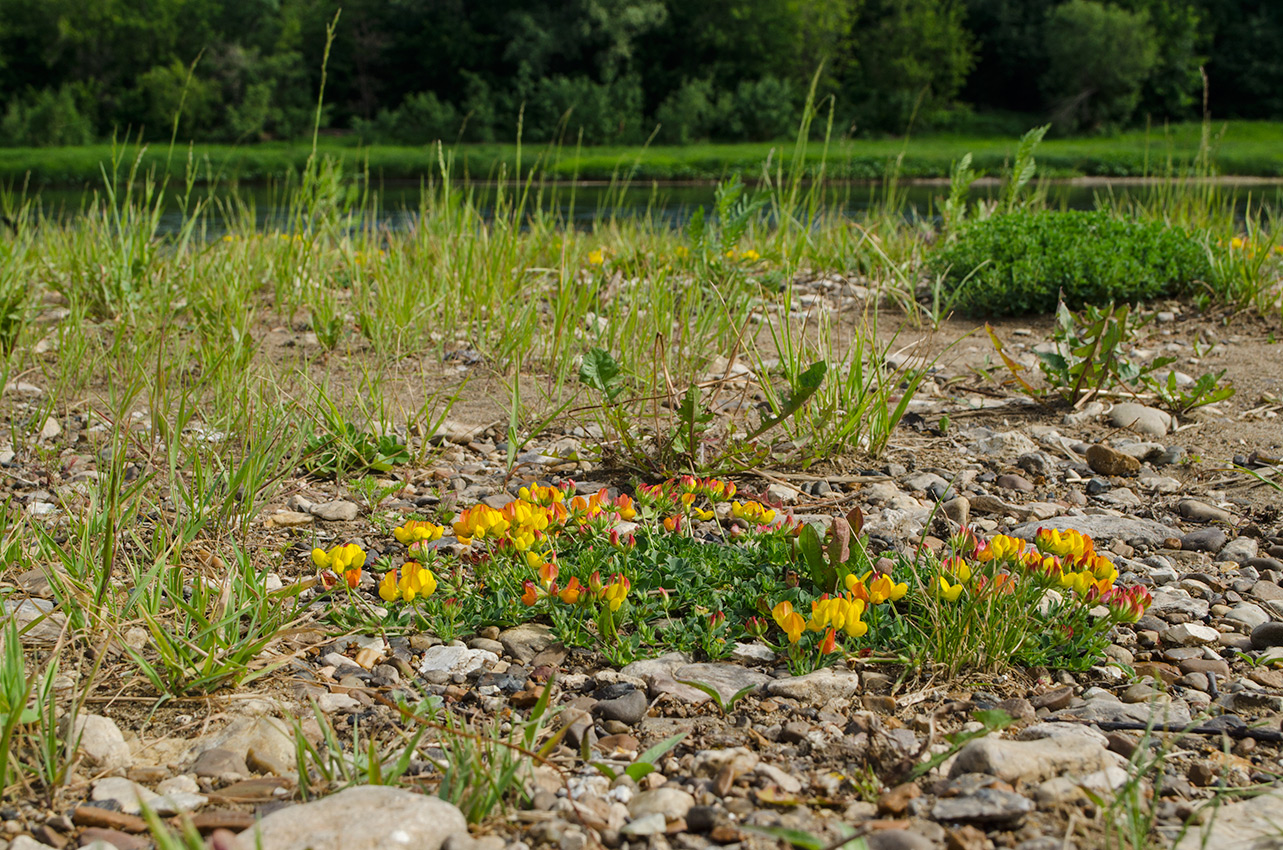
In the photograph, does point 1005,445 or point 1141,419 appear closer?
point 1005,445

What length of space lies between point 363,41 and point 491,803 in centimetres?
4487

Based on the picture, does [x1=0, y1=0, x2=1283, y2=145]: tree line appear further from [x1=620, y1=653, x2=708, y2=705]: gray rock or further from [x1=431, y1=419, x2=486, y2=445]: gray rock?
[x1=620, y1=653, x2=708, y2=705]: gray rock

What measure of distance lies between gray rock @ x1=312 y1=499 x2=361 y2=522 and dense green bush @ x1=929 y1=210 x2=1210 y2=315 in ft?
9.59

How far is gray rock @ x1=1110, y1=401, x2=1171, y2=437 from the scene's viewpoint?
9.39 feet

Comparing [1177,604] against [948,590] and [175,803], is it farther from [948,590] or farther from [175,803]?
[175,803]

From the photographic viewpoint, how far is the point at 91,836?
1.18 metres

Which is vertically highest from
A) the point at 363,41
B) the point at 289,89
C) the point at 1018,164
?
the point at 363,41

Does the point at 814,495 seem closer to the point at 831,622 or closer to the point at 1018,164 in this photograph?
the point at 831,622

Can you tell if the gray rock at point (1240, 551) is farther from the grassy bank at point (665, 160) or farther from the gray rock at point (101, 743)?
the grassy bank at point (665, 160)

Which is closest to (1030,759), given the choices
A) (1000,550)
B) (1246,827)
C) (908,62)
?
(1246,827)

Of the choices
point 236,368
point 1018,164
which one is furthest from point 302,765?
point 1018,164

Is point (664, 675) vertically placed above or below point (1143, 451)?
below

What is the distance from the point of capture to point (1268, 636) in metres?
1.73

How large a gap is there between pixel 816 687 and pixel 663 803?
416 millimetres
